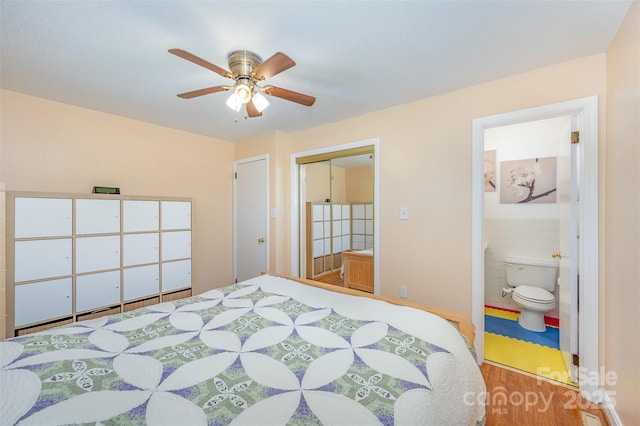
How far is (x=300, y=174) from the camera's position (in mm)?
3430

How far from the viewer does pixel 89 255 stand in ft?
7.31

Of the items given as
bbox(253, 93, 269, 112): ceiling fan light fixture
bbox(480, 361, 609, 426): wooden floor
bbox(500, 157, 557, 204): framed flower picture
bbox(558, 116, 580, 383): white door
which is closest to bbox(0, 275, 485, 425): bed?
bbox(480, 361, 609, 426): wooden floor

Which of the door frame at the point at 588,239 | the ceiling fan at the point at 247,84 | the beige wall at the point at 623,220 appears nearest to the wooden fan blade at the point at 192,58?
the ceiling fan at the point at 247,84

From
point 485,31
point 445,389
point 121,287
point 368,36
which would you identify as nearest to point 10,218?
point 121,287

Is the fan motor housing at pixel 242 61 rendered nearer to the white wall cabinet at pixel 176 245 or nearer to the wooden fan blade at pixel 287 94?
the wooden fan blade at pixel 287 94

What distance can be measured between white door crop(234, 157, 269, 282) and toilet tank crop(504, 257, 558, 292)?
2986mm

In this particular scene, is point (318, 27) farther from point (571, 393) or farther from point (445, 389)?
point (571, 393)

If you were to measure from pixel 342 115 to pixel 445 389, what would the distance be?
2.53 m

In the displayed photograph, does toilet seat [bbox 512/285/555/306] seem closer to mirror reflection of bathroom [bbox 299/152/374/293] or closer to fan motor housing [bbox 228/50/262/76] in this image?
mirror reflection of bathroom [bbox 299/152/374/293]

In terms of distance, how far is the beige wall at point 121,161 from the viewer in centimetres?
225

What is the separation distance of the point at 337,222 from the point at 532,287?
2.40 meters

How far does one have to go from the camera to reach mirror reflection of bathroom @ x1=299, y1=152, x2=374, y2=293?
10.7 ft

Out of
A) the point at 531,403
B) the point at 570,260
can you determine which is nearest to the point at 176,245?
the point at 531,403

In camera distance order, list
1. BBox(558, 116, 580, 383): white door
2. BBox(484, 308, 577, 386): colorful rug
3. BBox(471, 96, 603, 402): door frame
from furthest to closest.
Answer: BBox(484, 308, 577, 386): colorful rug < BBox(558, 116, 580, 383): white door < BBox(471, 96, 603, 402): door frame
